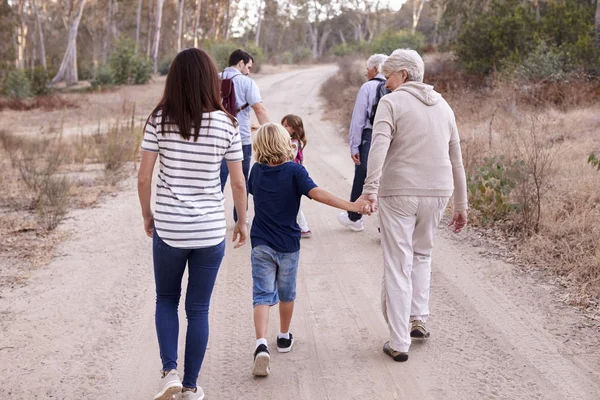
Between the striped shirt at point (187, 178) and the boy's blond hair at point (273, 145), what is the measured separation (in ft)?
1.81

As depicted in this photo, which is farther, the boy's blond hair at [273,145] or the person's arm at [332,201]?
the boy's blond hair at [273,145]

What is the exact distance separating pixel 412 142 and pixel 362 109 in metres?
2.65

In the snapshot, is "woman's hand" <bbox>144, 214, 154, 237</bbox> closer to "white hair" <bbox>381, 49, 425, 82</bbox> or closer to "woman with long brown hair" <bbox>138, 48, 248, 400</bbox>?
"woman with long brown hair" <bbox>138, 48, 248, 400</bbox>

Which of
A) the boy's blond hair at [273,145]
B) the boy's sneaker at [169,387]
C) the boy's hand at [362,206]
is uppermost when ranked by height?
the boy's blond hair at [273,145]

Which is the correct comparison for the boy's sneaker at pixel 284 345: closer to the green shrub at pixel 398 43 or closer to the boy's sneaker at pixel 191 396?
the boy's sneaker at pixel 191 396

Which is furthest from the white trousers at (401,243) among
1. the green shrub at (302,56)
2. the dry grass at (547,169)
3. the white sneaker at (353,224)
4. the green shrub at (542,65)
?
the green shrub at (302,56)

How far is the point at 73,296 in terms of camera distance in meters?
5.59

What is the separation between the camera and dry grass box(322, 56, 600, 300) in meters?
6.16

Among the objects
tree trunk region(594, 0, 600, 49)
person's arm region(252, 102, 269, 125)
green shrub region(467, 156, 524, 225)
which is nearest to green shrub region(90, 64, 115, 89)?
tree trunk region(594, 0, 600, 49)

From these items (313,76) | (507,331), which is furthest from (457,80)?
(313,76)

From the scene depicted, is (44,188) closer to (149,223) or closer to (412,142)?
(149,223)

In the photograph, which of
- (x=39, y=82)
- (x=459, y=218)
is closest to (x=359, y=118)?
(x=459, y=218)

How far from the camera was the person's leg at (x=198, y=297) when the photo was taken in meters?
3.45

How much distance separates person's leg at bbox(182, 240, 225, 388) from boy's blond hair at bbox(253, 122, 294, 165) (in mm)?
704
